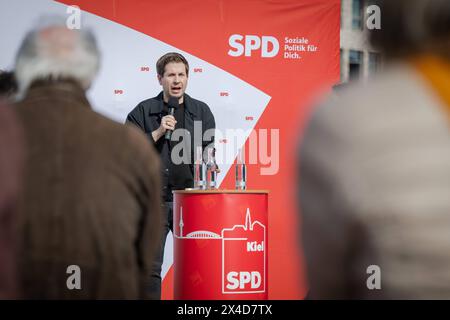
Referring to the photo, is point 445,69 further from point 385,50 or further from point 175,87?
point 175,87

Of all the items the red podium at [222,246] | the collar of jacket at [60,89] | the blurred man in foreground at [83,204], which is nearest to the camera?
the blurred man in foreground at [83,204]

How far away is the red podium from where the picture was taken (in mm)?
6301

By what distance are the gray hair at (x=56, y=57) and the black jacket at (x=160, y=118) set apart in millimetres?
4820

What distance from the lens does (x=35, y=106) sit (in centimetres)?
271

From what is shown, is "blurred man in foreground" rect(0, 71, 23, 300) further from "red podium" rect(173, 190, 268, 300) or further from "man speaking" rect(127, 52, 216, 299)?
"man speaking" rect(127, 52, 216, 299)

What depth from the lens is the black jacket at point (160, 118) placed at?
7754 mm

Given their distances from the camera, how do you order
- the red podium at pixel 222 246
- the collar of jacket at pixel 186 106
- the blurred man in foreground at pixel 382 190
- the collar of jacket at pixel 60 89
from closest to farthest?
the blurred man in foreground at pixel 382 190 < the collar of jacket at pixel 60 89 < the red podium at pixel 222 246 < the collar of jacket at pixel 186 106

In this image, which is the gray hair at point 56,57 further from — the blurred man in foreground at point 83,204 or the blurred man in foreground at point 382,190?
the blurred man in foreground at point 382,190

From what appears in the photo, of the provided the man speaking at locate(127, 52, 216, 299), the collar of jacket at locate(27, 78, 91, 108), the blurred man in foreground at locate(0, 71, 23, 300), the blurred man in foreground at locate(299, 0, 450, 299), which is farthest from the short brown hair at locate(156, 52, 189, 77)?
the blurred man in foreground at locate(299, 0, 450, 299)

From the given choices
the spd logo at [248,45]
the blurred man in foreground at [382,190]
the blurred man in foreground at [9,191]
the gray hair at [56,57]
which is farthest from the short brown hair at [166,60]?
the blurred man in foreground at [382,190]

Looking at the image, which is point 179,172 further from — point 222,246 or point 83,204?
point 83,204

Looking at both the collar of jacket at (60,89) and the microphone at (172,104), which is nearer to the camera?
the collar of jacket at (60,89)

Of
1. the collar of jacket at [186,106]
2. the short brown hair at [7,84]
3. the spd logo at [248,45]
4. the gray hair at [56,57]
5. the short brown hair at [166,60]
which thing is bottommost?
the gray hair at [56,57]

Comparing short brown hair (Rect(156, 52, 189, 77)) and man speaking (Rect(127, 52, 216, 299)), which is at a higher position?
short brown hair (Rect(156, 52, 189, 77))
